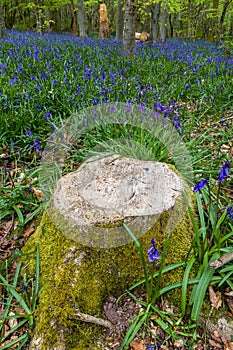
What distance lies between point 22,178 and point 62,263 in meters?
1.56

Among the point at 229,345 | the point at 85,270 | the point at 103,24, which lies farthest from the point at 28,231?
the point at 103,24

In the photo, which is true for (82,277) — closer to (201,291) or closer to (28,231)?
(201,291)

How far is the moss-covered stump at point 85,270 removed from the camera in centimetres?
167

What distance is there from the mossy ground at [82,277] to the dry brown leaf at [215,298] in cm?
20

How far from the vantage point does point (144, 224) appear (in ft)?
6.08

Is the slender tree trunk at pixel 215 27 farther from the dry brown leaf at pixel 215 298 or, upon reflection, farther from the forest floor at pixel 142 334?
the forest floor at pixel 142 334

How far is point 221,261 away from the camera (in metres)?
1.86

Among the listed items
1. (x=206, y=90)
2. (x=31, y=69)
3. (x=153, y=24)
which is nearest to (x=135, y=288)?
(x=206, y=90)

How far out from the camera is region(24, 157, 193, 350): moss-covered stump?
5.47 ft

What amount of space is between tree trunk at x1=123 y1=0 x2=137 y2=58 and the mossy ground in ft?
20.4

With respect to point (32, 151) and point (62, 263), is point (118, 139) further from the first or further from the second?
point (62, 263)

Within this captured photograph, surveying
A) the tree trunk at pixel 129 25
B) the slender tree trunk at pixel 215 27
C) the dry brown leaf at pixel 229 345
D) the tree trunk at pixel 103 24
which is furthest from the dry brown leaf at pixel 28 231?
the tree trunk at pixel 103 24

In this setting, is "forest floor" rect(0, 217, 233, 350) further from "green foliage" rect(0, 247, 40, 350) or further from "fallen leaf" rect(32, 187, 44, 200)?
"fallen leaf" rect(32, 187, 44, 200)

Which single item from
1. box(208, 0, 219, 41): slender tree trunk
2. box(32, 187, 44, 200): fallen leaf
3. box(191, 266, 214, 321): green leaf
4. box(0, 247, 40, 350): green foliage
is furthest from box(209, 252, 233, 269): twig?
box(208, 0, 219, 41): slender tree trunk
